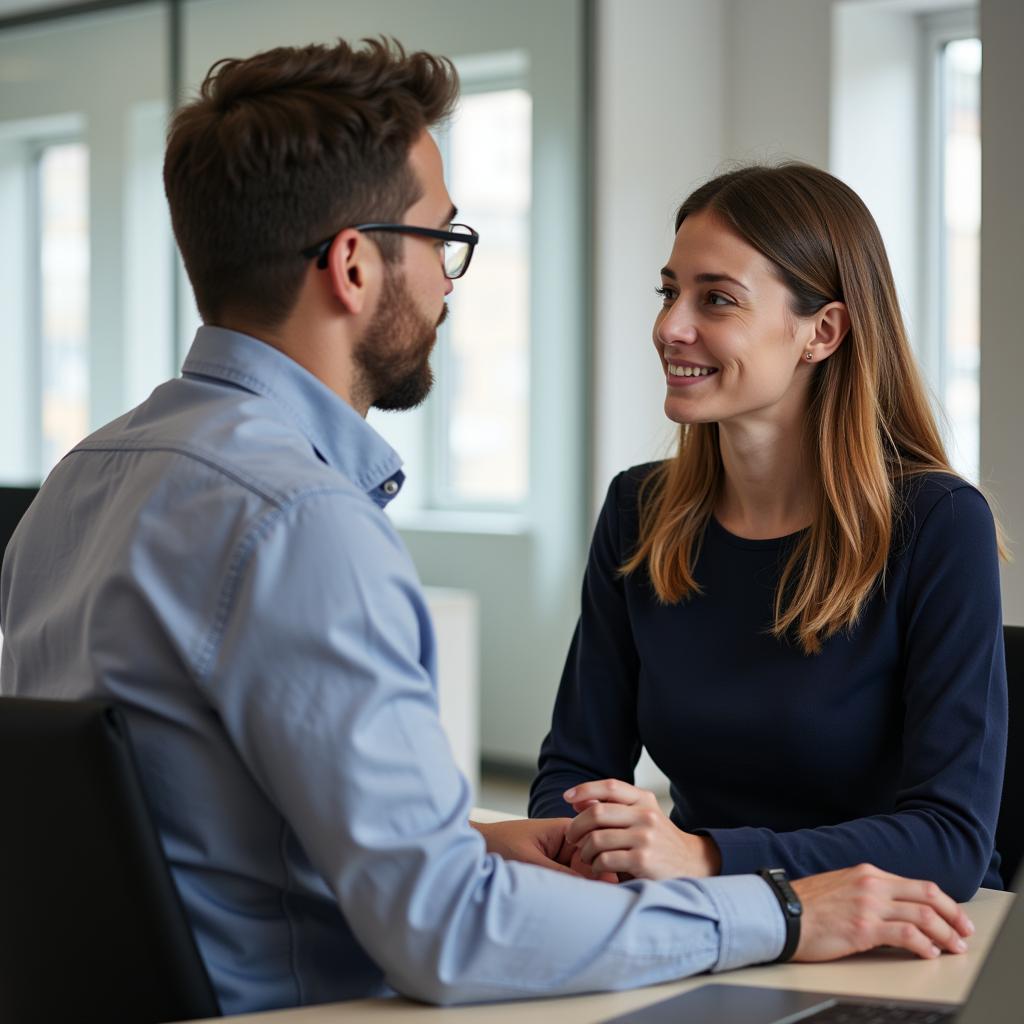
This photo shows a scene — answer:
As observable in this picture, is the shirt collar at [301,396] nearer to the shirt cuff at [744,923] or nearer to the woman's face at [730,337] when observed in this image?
the shirt cuff at [744,923]

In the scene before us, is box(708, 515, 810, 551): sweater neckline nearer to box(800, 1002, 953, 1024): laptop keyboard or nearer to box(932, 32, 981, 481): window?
box(800, 1002, 953, 1024): laptop keyboard

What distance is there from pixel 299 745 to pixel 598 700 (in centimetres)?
94

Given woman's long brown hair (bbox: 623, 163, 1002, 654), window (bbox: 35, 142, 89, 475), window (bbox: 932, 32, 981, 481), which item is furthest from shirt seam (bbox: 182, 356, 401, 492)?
window (bbox: 35, 142, 89, 475)

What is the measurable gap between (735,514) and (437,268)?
2.40 feet

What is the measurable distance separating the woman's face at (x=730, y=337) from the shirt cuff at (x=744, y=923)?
0.82m

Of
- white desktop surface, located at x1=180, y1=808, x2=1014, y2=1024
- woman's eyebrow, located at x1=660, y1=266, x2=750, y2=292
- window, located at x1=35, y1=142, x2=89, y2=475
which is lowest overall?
white desktop surface, located at x1=180, y1=808, x2=1014, y2=1024

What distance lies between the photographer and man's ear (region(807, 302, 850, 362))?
6.12 ft

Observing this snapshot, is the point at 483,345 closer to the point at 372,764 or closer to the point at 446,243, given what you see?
the point at 446,243

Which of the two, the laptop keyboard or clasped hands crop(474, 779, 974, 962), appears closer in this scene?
the laptop keyboard

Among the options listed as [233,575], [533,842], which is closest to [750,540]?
[533,842]

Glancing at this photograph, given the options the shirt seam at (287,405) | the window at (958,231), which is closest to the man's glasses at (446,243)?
the shirt seam at (287,405)

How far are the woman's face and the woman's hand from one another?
60 centimetres

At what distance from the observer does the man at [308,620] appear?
101 cm

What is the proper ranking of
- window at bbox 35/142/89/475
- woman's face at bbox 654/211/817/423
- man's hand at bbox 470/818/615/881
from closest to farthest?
1. man's hand at bbox 470/818/615/881
2. woman's face at bbox 654/211/817/423
3. window at bbox 35/142/89/475
